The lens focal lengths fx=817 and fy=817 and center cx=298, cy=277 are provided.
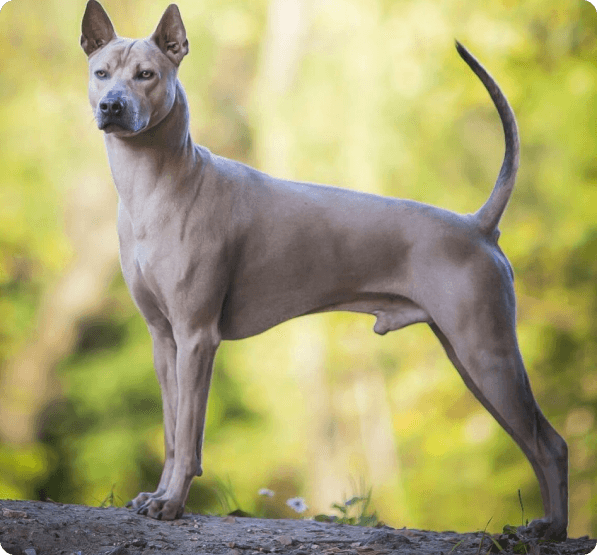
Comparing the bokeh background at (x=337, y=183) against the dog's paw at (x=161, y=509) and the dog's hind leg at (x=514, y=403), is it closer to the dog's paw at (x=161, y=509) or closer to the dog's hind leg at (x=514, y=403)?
the dog's hind leg at (x=514, y=403)

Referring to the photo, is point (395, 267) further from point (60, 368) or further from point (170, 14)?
point (60, 368)

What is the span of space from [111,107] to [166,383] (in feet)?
3.78

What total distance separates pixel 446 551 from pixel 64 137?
599cm

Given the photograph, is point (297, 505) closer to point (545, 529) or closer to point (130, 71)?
point (545, 529)

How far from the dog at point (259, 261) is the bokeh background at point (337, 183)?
4.37 m

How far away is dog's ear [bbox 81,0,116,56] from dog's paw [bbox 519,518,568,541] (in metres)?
2.45

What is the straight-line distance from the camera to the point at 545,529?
10.3ft

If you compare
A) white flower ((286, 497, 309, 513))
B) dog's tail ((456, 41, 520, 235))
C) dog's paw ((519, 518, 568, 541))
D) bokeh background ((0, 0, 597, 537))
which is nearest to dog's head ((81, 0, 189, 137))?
dog's tail ((456, 41, 520, 235))

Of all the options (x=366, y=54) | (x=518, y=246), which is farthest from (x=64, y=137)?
(x=518, y=246)

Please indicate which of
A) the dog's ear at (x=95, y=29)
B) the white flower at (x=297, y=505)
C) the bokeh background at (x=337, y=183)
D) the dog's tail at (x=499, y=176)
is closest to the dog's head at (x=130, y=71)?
the dog's ear at (x=95, y=29)

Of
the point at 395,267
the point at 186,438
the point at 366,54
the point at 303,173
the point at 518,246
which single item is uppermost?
the point at 366,54

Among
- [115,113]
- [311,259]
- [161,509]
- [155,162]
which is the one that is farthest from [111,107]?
[161,509]

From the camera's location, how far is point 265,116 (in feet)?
26.1

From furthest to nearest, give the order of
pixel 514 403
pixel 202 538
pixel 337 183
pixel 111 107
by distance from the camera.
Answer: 1. pixel 337 183
2. pixel 514 403
3. pixel 202 538
4. pixel 111 107
